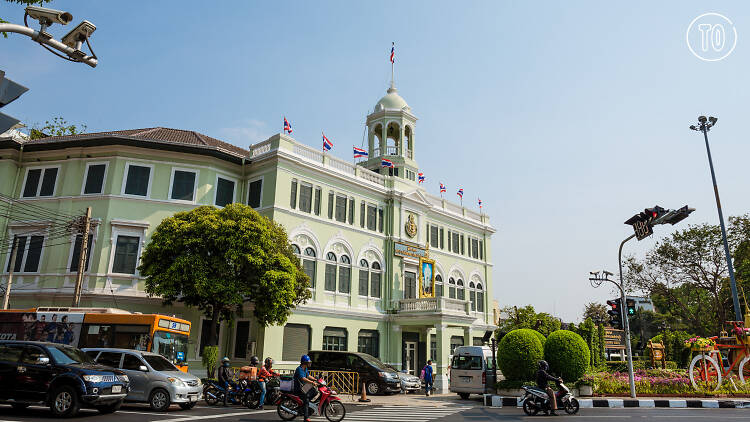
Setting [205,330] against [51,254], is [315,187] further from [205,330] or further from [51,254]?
[51,254]

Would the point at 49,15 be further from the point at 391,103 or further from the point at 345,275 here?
the point at 391,103

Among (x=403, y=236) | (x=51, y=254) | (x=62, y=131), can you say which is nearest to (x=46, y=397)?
(x=51, y=254)

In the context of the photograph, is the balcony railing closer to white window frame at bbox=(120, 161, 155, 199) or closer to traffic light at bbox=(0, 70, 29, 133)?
white window frame at bbox=(120, 161, 155, 199)

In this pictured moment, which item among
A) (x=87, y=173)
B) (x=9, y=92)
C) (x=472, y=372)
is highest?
(x=87, y=173)

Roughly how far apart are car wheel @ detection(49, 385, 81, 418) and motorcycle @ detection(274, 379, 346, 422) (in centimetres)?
449

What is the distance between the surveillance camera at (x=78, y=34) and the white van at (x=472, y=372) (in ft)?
58.0

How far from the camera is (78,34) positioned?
22.5 feet

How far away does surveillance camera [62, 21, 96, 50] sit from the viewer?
6.82m

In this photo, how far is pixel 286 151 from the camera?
86.2 feet

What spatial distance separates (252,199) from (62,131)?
19.7 meters

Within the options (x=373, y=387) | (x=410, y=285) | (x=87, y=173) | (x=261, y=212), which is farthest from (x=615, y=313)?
(x=87, y=173)

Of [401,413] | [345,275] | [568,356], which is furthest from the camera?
[345,275]

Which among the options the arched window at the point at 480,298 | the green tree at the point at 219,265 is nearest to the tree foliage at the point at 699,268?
the arched window at the point at 480,298

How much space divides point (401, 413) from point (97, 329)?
1074cm
